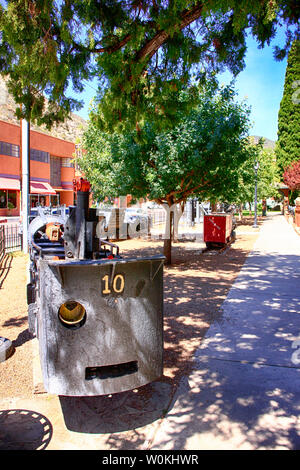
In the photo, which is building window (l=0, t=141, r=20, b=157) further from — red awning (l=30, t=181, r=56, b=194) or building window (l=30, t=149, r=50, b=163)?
red awning (l=30, t=181, r=56, b=194)

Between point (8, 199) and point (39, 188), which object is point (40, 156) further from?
point (8, 199)

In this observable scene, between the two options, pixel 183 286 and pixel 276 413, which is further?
pixel 183 286

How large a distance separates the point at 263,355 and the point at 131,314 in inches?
100

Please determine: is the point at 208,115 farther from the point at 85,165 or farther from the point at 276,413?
the point at 85,165

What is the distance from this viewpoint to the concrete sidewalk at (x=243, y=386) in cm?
313

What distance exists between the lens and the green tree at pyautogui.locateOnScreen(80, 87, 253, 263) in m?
10.1

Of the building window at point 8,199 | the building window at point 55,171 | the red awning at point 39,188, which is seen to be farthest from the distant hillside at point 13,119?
the building window at point 8,199

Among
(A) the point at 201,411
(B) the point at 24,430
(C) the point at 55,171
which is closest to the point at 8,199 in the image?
(C) the point at 55,171

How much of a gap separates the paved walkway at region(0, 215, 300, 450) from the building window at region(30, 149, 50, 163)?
41424 millimetres

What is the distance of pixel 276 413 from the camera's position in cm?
347

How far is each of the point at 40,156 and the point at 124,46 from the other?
130ft

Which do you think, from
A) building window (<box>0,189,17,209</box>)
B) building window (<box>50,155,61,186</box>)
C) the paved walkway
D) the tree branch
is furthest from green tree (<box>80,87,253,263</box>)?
building window (<box>50,155,61,186</box>)

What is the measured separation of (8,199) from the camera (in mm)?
38531
